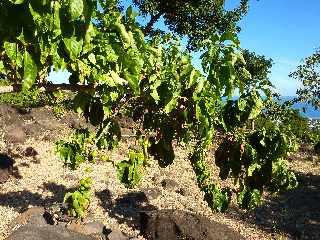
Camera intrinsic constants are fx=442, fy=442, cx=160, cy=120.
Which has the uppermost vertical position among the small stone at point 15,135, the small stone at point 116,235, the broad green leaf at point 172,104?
the small stone at point 15,135

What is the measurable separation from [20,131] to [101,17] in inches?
719

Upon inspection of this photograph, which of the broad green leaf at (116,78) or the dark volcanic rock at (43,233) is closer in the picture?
the broad green leaf at (116,78)

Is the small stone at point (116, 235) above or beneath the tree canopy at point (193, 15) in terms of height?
beneath

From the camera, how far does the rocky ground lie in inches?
585

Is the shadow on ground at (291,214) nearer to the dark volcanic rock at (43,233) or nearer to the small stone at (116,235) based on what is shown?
the small stone at (116,235)

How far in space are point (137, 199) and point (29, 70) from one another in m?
15.6

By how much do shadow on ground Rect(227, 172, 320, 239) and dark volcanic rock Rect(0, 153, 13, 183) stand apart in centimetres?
919

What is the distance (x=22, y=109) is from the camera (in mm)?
26172

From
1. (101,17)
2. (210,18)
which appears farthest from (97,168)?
(101,17)

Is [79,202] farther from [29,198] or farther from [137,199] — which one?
[137,199]

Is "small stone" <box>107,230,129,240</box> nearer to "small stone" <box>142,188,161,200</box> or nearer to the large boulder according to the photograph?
the large boulder

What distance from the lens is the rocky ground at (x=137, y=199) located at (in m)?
14.9

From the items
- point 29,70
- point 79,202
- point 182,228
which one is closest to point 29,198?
point 79,202

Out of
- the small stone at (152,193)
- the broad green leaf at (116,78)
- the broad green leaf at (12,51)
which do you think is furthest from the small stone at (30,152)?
the broad green leaf at (12,51)
